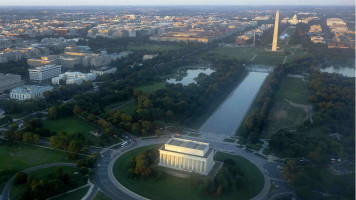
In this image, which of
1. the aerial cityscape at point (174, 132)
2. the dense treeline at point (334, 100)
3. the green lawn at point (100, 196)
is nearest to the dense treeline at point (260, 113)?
the aerial cityscape at point (174, 132)

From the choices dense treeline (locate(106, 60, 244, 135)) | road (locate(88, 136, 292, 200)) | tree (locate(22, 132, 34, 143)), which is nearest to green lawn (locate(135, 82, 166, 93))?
dense treeline (locate(106, 60, 244, 135))

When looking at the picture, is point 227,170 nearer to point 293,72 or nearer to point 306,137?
point 306,137

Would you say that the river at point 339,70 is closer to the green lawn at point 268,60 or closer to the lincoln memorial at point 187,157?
the green lawn at point 268,60


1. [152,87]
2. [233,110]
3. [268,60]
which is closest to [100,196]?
[233,110]

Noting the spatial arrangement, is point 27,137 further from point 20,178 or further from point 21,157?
point 20,178

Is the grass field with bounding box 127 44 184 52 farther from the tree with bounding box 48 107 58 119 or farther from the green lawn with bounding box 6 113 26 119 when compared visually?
the tree with bounding box 48 107 58 119

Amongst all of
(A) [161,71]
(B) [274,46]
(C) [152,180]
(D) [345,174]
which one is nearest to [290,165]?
(D) [345,174]
